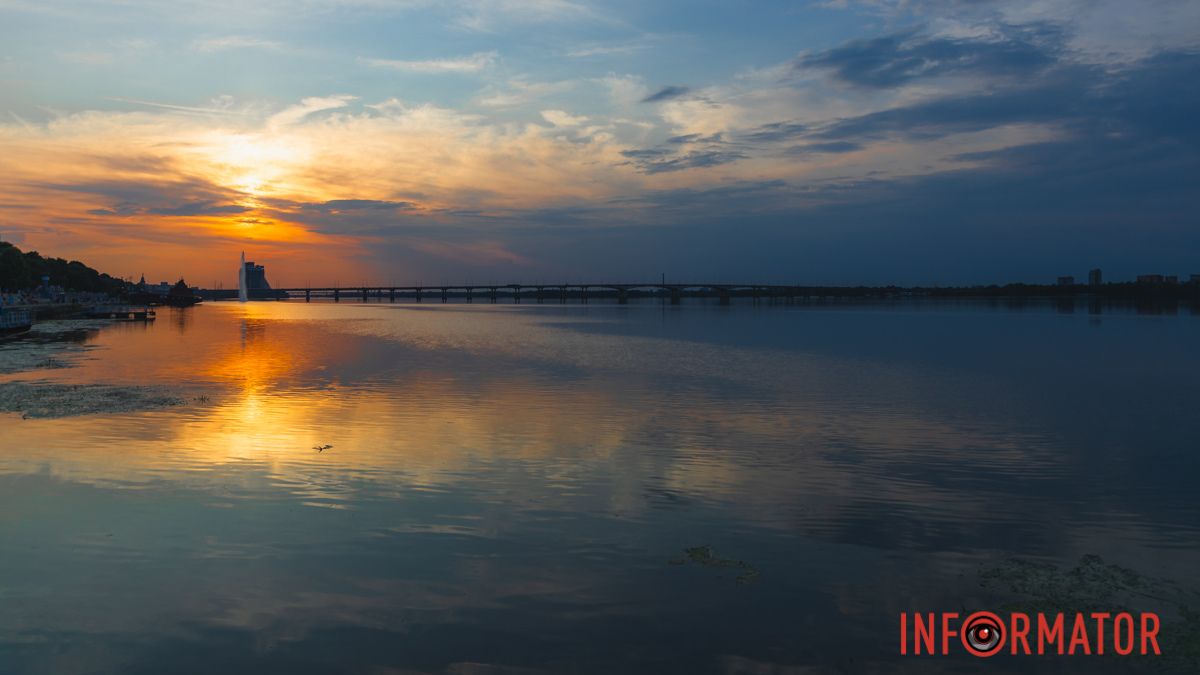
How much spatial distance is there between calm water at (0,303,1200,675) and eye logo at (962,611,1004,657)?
338mm

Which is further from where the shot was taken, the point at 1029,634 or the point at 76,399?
the point at 76,399

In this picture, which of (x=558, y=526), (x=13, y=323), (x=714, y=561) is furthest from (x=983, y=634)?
(x=13, y=323)

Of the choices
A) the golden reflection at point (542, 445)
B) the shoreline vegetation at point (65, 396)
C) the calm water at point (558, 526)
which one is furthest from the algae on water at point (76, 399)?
the golden reflection at point (542, 445)

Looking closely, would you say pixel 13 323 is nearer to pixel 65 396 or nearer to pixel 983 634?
pixel 65 396

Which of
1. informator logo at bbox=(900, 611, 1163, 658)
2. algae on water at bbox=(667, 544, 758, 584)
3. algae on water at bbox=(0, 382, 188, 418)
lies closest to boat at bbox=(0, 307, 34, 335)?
algae on water at bbox=(0, 382, 188, 418)

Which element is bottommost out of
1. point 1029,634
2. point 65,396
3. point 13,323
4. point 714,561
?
point 1029,634

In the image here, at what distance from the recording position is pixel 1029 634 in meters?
10.9

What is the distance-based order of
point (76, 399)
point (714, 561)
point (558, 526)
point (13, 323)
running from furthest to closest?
1. point (13, 323)
2. point (76, 399)
3. point (558, 526)
4. point (714, 561)

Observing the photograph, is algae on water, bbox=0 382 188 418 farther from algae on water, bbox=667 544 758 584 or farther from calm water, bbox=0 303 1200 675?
algae on water, bbox=667 544 758 584

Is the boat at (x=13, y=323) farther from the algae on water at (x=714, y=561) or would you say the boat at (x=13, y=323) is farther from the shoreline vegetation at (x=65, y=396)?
the algae on water at (x=714, y=561)

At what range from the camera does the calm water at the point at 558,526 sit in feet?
34.4

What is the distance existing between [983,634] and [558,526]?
308 inches

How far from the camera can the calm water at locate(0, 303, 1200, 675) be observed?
10.5m

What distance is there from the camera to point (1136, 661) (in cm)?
998
